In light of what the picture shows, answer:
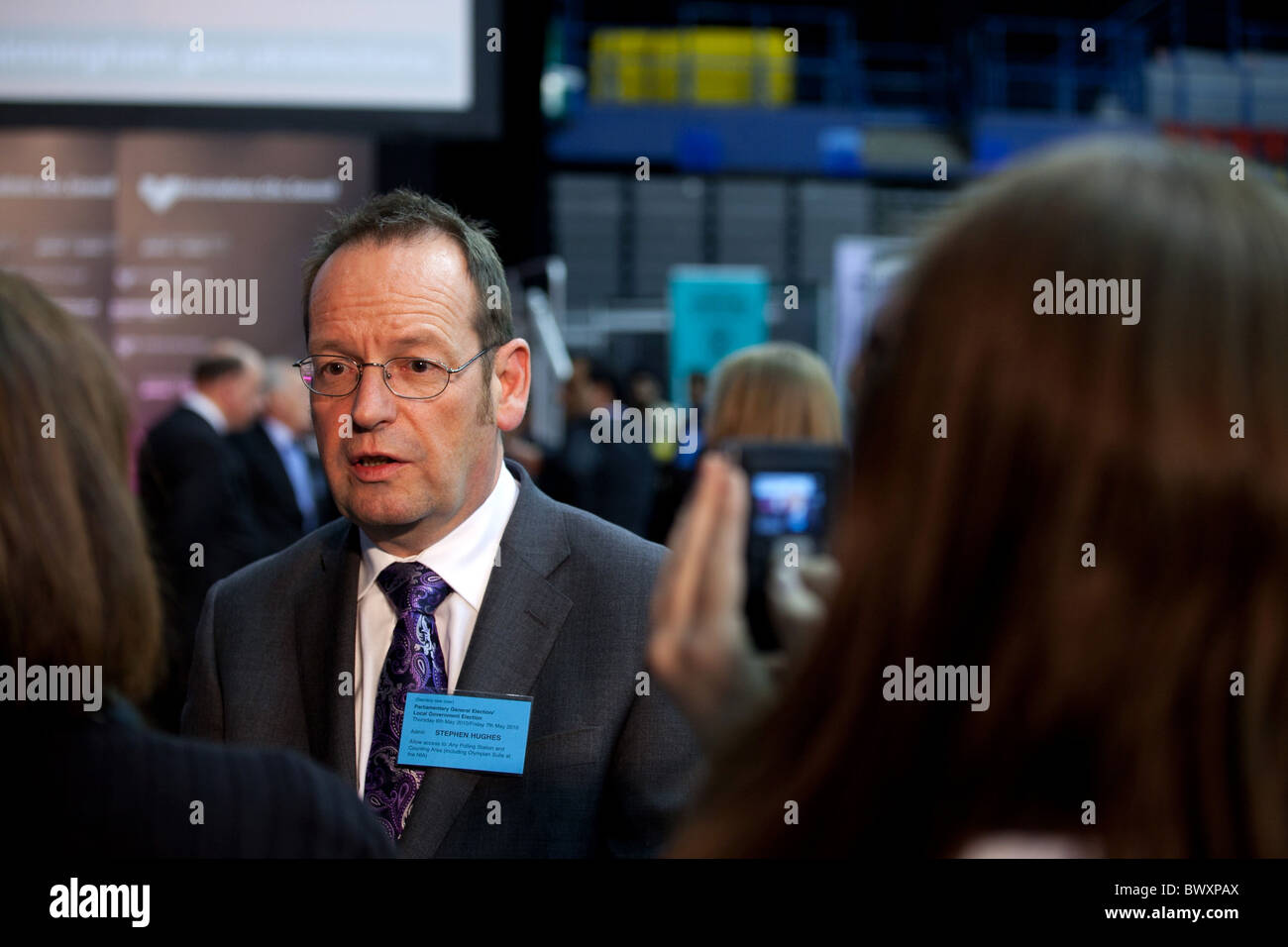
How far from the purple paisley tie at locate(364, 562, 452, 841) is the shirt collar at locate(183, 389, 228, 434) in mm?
3654

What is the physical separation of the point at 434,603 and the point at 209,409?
12.5 feet

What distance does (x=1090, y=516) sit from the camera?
2.35 feet

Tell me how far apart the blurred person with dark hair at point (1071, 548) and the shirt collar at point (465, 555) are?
1028 millimetres

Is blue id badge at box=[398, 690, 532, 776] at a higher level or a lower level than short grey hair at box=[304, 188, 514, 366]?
lower

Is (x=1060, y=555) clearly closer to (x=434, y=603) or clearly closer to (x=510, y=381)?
(x=434, y=603)

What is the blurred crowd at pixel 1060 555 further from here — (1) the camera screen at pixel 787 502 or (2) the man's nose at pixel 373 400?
(2) the man's nose at pixel 373 400

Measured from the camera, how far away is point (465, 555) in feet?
5.87

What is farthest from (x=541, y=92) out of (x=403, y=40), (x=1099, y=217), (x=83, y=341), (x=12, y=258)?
(x=1099, y=217)

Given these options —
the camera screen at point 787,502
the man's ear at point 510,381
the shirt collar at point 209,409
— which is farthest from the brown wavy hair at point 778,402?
the shirt collar at point 209,409

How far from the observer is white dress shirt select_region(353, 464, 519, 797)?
1709mm

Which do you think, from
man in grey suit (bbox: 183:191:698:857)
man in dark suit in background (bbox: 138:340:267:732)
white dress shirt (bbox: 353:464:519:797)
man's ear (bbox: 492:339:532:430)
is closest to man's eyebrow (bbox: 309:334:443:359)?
man in grey suit (bbox: 183:191:698:857)

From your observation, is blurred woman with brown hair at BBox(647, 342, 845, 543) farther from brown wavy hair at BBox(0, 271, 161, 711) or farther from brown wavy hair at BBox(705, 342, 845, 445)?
brown wavy hair at BBox(0, 271, 161, 711)

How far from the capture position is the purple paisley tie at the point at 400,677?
1.62m

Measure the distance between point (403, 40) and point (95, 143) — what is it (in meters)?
1.83
